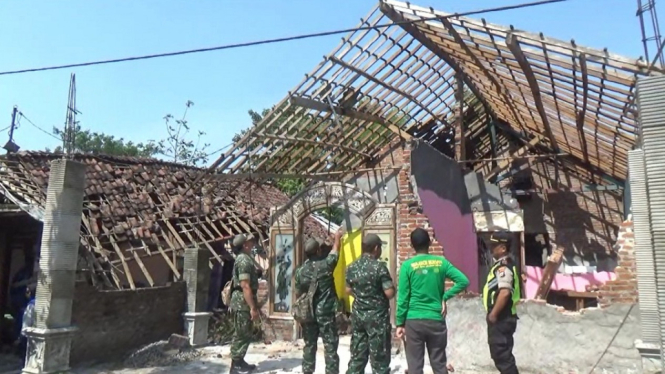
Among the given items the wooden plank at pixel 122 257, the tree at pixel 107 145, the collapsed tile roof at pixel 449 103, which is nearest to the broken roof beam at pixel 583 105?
the collapsed tile roof at pixel 449 103

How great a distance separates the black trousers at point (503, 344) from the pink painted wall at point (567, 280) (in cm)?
626

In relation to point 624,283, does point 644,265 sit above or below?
above

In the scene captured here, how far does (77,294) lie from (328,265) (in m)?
3.95

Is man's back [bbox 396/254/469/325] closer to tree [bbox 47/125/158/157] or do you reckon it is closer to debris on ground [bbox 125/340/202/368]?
debris on ground [bbox 125/340/202/368]

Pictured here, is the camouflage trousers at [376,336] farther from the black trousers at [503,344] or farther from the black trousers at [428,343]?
the black trousers at [503,344]

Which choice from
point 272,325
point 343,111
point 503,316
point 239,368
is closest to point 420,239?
point 503,316

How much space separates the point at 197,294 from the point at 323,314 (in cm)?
434

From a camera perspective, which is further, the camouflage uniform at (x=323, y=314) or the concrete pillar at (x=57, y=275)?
the concrete pillar at (x=57, y=275)

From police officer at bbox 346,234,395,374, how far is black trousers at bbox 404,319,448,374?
594mm

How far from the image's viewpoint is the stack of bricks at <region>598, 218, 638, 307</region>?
6805mm

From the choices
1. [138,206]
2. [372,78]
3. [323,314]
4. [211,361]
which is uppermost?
[372,78]

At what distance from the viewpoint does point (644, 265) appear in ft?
19.3

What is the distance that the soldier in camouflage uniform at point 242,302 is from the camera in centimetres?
698

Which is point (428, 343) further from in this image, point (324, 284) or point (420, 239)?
point (324, 284)
